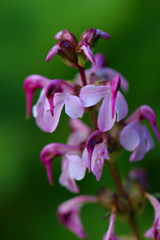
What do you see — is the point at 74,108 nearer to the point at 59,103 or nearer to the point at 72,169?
the point at 59,103

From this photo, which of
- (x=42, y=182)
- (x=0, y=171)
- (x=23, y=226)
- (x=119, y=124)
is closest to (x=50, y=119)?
(x=119, y=124)

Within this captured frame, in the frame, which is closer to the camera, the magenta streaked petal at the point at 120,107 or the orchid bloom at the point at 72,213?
the magenta streaked petal at the point at 120,107

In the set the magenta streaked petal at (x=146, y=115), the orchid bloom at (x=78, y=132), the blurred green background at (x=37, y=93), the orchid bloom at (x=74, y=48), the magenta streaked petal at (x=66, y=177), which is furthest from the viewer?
the blurred green background at (x=37, y=93)

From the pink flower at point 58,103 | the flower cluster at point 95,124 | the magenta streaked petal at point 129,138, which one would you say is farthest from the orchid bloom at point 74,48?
the magenta streaked petal at point 129,138

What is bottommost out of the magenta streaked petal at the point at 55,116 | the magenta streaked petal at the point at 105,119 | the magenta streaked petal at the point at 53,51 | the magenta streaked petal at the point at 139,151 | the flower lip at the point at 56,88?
the magenta streaked petal at the point at 139,151

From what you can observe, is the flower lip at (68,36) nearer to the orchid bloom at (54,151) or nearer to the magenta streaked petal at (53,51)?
the magenta streaked petal at (53,51)

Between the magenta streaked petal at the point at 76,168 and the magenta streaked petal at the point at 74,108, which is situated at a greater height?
the magenta streaked petal at the point at 74,108

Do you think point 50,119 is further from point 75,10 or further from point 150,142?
point 75,10
